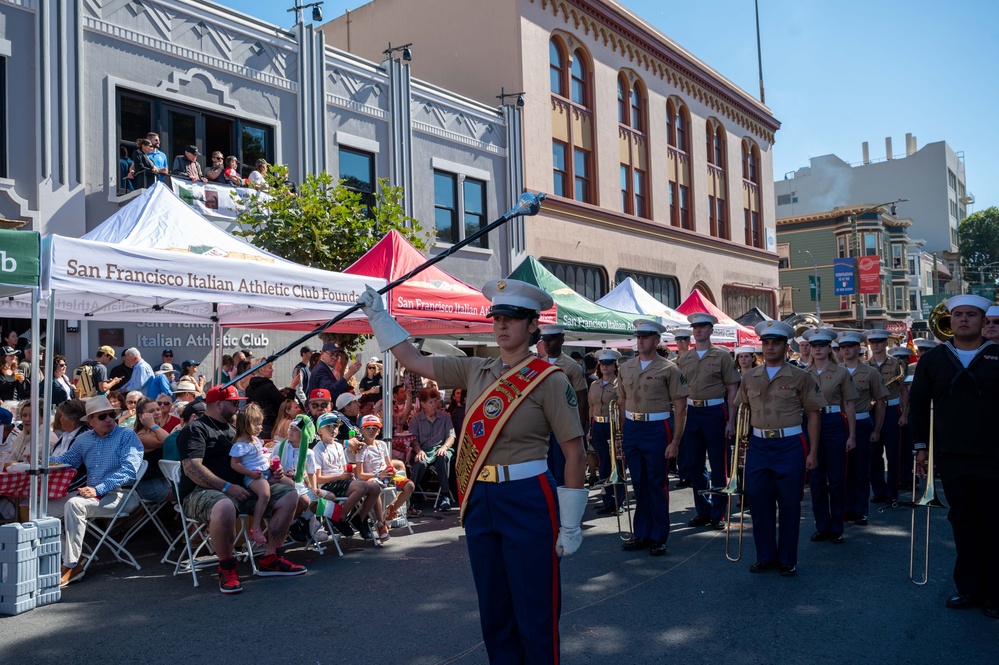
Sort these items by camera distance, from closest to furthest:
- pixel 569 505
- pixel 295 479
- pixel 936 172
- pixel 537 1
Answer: pixel 569 505
pixel 295 479
pixel 537 1
pixel 936 172

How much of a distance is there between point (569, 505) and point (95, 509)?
187 inches

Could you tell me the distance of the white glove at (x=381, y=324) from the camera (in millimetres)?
4273

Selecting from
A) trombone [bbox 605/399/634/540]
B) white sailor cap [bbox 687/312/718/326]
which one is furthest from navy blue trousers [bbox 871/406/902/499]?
trombone [bbox 605/399/634/540]

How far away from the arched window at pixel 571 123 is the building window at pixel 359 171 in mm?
7373

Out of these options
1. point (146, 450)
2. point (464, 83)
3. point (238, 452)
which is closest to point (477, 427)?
point (238, 452)

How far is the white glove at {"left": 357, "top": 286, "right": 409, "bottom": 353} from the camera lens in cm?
427

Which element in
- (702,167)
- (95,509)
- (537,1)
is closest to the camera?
(95,509)

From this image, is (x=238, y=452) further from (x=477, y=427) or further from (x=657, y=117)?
(x=657, y=117)

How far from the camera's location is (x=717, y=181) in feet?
115

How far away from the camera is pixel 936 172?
78.6 metres

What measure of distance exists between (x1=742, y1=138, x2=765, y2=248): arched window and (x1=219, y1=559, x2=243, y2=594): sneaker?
111 ft

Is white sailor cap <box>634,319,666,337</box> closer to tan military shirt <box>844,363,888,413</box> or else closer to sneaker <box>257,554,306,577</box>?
tan military shirt <box>844,363,888,413</box>

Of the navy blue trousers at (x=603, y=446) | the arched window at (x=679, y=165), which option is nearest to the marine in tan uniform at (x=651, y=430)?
the navy blue trousers at (x=603, y=446)

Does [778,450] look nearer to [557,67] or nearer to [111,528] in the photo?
[111,528]
